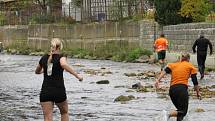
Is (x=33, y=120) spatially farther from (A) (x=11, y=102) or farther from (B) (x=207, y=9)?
(B) (x=207, y=9)

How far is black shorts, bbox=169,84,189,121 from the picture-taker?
13.5 m

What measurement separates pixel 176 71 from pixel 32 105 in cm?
677

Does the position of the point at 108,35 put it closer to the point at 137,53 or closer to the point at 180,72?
Result: the point at 137,53

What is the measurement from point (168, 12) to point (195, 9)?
254 centimetres

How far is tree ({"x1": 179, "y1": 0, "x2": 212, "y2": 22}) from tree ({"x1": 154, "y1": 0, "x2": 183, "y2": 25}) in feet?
3.48

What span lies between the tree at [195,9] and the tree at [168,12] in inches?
41.8

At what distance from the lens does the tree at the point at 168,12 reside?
132ft

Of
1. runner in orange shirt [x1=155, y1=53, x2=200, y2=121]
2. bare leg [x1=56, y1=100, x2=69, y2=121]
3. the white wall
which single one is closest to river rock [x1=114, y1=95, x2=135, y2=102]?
runner in orange shirt [x1=155, y1=53, x2=200, y2=121]

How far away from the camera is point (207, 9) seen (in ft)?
128

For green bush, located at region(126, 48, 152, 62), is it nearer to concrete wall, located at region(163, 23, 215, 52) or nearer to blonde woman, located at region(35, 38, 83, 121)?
concrete wall, located at region(163, 23, 215, 52)

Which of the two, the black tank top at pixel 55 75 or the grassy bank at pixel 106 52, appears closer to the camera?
the black tank top at pixel 55 75

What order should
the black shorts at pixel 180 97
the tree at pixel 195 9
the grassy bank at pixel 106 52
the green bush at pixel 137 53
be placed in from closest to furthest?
the black shorts at pixel 180 97 < the tree at pixel 195 9 < the green bush at pixel 137 53 < the grassy bank at pixel 106 52

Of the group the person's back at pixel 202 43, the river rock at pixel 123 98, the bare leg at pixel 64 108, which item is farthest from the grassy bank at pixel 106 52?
the bare leg at pixel 64 108

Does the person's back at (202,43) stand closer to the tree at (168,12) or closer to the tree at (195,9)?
the tree at (195,9)
